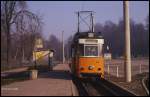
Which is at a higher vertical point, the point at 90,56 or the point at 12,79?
the point at 90,56

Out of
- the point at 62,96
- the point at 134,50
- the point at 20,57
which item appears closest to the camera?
the point at 62,96

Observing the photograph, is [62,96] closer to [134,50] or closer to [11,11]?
[11,11]

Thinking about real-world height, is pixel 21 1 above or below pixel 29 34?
above

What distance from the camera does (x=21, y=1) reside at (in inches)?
2650

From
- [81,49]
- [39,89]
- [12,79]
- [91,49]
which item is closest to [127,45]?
[91,49]

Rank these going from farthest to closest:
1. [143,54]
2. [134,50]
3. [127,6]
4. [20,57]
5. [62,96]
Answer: [143,54] → [134,50] → [20,57] → [127,6] → [62,96]

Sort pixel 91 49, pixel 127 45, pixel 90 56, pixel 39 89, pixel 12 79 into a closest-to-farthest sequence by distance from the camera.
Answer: pixel 39 89 < pixel 127 45 < pixel 90 56 < pixel 91 49 < pixel 12 79

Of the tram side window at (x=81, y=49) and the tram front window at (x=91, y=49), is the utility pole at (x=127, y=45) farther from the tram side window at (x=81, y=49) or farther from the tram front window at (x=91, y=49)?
the tram side window at (x=81, y=49)

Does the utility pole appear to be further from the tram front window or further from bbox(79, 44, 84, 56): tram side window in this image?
bbox(79, 44, 84, 56): tram side window

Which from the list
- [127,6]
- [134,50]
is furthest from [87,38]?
[134,50]

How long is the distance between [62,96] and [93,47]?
1240 centimetres

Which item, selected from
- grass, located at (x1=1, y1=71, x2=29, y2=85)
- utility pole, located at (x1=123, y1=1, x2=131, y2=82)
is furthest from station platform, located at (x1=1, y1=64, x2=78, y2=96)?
utility pole, located at (x1=123, y1=1, x2=131, y2=82)

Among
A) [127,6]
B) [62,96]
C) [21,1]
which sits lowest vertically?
[62,96]

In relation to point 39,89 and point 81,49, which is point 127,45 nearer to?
point 81,49
